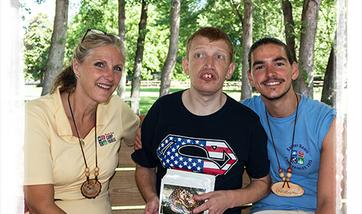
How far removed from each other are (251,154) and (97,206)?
Answer: 0.99 meters

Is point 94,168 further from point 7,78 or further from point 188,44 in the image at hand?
point 7,78

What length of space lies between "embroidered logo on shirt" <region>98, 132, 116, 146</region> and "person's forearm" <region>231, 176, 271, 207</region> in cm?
84

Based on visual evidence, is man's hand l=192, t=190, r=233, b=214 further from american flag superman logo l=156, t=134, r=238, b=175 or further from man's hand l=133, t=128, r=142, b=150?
man's hand l=133, t=128, r=142, b=150

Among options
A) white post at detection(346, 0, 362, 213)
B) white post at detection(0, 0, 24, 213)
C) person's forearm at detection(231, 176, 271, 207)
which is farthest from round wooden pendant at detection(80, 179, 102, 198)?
white post at detection(346, 0, 362, 213)

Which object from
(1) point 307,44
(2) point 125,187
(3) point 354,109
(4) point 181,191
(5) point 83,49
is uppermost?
(1) point 307,44

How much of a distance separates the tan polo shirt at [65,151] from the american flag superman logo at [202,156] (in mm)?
442

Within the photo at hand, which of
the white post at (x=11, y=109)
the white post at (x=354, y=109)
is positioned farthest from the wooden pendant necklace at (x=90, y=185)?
the white post at (x=354, y=109)

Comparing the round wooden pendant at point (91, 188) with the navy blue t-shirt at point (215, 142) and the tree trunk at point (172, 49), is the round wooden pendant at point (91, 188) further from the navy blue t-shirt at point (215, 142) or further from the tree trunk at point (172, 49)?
the tree trunk at point (172, 49)

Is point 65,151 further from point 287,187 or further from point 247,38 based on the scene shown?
point 247,38

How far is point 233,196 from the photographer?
2.62m

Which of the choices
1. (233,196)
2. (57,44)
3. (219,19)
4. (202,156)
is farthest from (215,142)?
(219,19)

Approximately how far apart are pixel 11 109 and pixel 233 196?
Answer: 1.62 meters

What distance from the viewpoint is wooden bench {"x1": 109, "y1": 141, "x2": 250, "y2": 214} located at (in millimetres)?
3455

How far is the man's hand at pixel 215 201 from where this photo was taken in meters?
2.50
